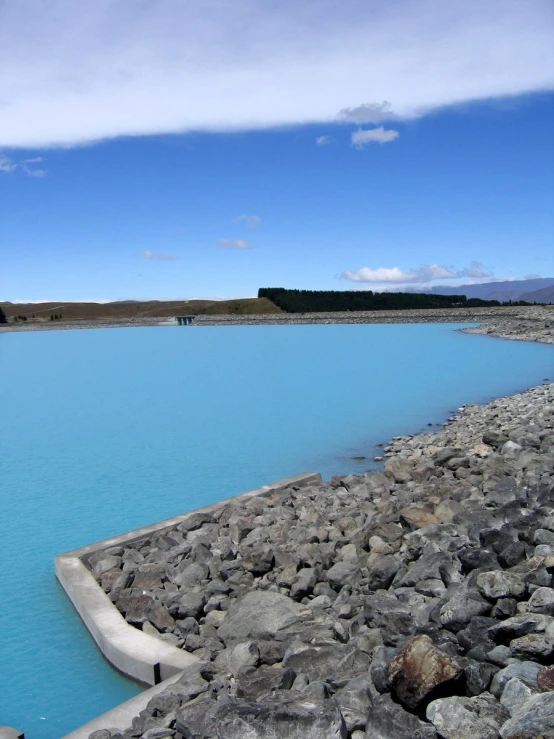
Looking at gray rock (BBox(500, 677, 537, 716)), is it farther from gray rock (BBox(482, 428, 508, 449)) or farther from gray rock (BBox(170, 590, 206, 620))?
gray rock (BBox(482, 428, 508, 449))

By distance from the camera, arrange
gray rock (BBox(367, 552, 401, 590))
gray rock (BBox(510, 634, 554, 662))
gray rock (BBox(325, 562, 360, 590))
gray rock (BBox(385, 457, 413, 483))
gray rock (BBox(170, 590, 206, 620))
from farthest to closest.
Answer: gray rock (BBox(385, 457, 413, 483))
gray rock (BBox(170, 590, 206, 620))
gray rock (BBox(325, 562, 360, 590))
gray rock (BBox(367, 552, 401, 590))
gray rock (BBox(510, 634, 554, 662))

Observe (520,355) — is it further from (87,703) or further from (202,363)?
(87,703)

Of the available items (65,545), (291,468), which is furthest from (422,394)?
(65,545)

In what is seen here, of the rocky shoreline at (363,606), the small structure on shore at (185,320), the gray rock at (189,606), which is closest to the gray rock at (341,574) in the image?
the rocky shoreline at (363,606)

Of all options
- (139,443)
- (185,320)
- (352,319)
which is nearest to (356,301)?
(352,319)

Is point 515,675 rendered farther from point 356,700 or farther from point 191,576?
point 191,576

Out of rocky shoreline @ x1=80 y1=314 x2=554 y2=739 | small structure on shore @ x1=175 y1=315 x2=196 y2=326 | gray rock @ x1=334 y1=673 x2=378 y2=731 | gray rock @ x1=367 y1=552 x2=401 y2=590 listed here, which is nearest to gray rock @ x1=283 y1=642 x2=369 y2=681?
rocky shoreline @ x1=80 y1=314 x2=554 y2=739

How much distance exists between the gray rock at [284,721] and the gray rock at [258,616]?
1481 millimetres

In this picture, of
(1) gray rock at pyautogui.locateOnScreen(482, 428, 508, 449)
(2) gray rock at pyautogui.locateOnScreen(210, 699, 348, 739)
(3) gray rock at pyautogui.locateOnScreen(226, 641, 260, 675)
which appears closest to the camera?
(2) gray rock at pyautogui.locateOnScreen(210, 699, 348, 739)

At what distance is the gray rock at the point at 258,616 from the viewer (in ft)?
17.2

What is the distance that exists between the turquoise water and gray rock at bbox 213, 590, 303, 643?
1.19m

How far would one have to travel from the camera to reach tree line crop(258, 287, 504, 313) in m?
98.9

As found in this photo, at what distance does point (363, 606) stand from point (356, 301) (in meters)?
100

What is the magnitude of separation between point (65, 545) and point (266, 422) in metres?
9.80
